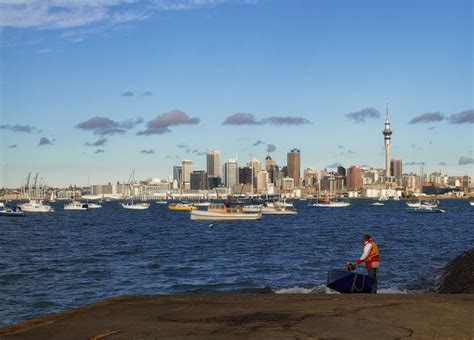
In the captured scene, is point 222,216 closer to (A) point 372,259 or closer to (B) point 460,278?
(B) point 460,278

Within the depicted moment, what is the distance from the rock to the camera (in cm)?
2743

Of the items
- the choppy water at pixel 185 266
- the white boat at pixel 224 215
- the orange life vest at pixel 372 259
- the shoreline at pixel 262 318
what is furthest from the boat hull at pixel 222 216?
the shoreline at pixel 262 318

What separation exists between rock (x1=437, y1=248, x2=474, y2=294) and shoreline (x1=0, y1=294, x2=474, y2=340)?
33.1 ft

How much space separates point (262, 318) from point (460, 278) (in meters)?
18.5

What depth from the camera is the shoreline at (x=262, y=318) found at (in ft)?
42.2

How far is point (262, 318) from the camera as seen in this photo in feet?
47.3

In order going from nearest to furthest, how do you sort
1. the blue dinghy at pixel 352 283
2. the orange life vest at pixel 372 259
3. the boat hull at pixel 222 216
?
1. the blue dinghy at pixel 352 283
2. the orange life vest at pixel 372 259
3. the boat hull at pixel 222 216

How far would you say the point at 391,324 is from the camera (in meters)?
13.6

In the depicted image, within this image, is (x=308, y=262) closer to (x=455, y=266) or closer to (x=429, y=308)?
(x=455, y=266)

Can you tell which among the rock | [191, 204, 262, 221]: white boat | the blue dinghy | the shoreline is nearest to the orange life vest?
the blue dinghy

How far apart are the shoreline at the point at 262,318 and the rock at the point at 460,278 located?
33.1 ft

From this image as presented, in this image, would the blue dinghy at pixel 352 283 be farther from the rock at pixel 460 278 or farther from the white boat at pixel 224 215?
the white boat at pixel 224 215

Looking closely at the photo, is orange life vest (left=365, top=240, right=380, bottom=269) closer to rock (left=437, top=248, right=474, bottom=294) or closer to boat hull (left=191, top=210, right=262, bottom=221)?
rock (left=437, top=248, right=474, bottom=294)

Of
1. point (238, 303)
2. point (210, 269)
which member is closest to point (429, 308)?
point (238, 303)
